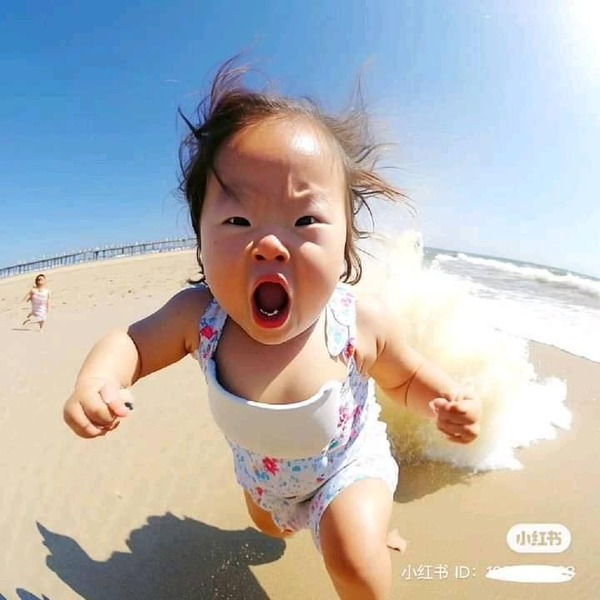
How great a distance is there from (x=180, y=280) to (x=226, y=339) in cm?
1365

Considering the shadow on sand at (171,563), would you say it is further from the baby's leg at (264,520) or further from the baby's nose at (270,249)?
the baby's nose at (270,249)

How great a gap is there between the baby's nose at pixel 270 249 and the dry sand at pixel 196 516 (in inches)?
46.4

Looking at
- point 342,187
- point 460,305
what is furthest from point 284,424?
point 460,305

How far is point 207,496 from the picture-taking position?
7.48 ft

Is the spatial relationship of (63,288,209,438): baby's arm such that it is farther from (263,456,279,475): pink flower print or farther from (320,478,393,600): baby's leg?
(320,478,393,600): baby's leg

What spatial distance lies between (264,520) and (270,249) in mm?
1158

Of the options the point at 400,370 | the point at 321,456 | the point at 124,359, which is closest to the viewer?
the point at 124,359

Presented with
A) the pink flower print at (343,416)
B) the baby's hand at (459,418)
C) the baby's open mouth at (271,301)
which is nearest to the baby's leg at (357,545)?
the pink flower print at (343,416)

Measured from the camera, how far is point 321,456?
61.2 inches

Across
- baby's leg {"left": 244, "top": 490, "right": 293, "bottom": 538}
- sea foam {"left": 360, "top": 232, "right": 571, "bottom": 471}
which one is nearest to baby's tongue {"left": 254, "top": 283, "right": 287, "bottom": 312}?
baby's leg {"left": 244, "top": 490, "right": 293, "bottom": 538}

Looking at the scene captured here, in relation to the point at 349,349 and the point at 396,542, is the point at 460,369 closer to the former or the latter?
the point at 396,542

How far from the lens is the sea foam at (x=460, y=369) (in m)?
2.48

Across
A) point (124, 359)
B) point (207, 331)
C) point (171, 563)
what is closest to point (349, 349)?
point (207, 331)

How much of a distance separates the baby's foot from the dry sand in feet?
0.13
